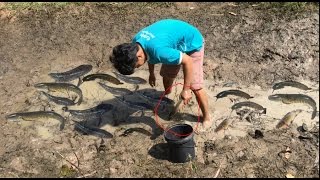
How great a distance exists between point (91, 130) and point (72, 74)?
1.36 meters

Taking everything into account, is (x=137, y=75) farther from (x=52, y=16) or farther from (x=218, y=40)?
(x=52, y=16)

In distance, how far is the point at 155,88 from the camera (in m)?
6.55

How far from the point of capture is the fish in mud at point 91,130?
5.77m

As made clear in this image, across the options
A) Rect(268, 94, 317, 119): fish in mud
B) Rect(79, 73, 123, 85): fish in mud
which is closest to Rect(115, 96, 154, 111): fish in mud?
Rect(79, 73, 123, 85): fish in mud

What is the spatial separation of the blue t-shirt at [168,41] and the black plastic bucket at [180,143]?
771 millimetres

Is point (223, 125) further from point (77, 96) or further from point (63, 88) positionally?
point (63, 88)

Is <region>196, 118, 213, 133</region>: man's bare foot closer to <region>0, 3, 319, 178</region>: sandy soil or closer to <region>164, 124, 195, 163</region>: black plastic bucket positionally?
<region>0, 3, 319, 178</region>: sandy soil

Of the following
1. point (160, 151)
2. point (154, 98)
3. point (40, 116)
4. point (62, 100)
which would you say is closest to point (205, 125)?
point (160, 151)

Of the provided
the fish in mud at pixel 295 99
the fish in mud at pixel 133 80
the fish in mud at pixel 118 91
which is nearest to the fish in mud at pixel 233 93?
the fish in mud at pixel 295 99

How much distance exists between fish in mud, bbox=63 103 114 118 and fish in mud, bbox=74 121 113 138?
150 mm

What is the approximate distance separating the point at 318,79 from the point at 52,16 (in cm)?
448

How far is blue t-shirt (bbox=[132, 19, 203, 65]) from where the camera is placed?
4.80m

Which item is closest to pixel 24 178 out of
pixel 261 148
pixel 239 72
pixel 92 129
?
pixel 92 129

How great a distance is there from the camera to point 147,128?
586cm
